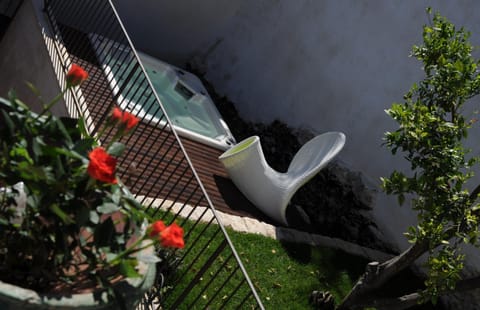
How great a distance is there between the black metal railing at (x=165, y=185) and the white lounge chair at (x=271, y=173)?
0.59 metres

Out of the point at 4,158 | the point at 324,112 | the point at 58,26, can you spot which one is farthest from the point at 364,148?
the point at 4,158

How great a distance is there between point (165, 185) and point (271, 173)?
151cm

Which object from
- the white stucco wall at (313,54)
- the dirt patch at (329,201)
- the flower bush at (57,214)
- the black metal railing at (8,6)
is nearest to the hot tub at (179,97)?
the dirt patch at (329,201)

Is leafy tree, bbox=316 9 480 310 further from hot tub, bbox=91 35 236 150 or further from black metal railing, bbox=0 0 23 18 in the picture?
black metal railing, bbox=0 0 23 18

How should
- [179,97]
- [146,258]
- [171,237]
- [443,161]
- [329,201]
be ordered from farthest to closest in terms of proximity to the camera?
1. [179,97]
2. [329,201]
3. [443,161]
4. [146,258]
5. [171,237]

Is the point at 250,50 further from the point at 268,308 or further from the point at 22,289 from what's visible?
the point at 22,289

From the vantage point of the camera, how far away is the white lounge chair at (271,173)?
6.75 m

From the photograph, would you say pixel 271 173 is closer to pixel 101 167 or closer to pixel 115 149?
pixel 115 149

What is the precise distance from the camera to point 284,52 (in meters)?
8.91

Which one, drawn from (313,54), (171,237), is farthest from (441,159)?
(313,54)

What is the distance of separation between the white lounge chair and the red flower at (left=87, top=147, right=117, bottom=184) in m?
4.58

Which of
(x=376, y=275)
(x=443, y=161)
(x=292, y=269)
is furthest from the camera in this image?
(x=292, y=269)

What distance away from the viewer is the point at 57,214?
7.42ft

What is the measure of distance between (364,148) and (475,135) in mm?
1400
